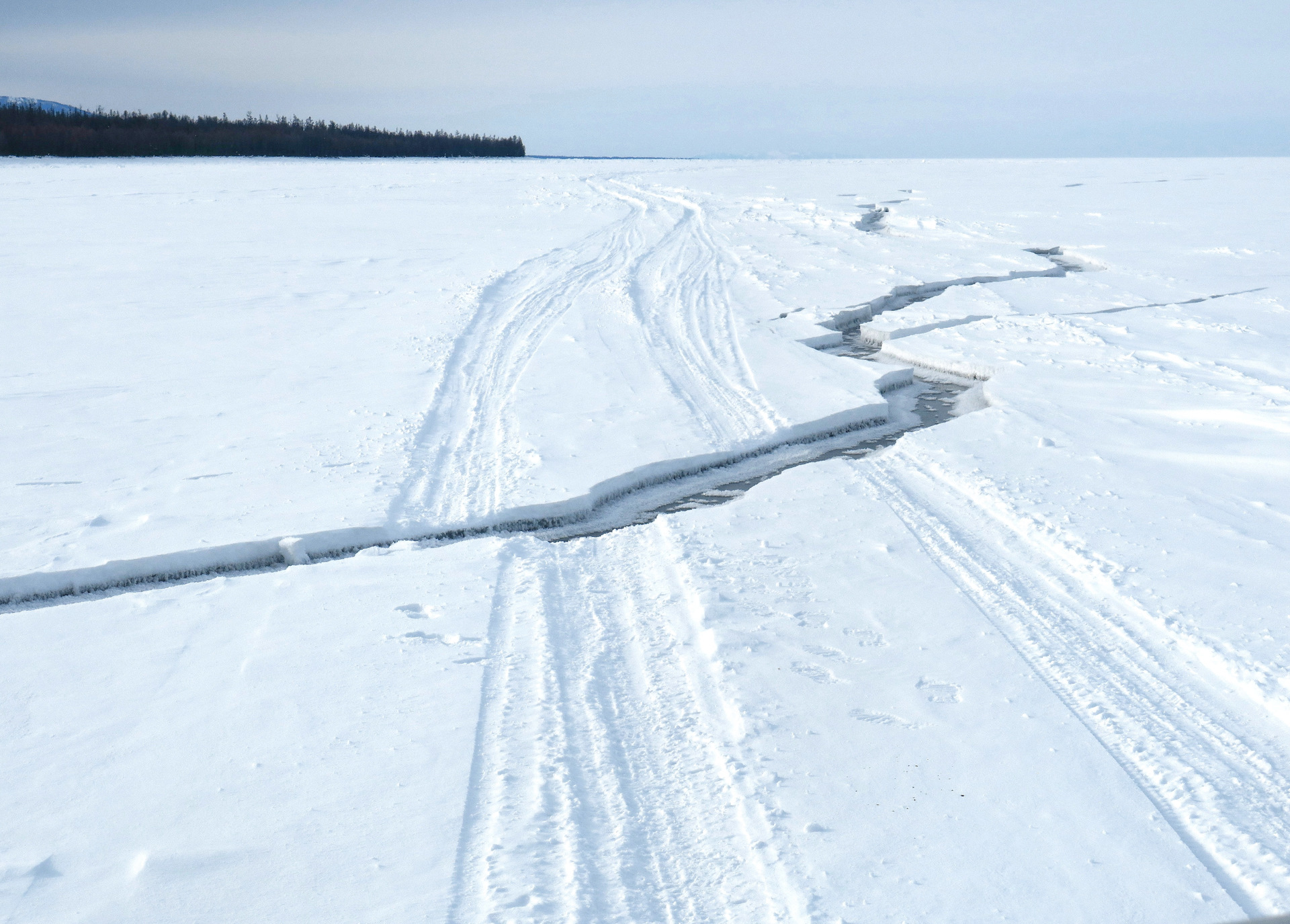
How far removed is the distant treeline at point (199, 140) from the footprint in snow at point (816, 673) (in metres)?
40.0

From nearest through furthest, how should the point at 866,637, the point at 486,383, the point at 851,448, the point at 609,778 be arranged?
1. the point at 609,778
2. the point at 866,637
3. the point at 851,448
4. the point at 486,383

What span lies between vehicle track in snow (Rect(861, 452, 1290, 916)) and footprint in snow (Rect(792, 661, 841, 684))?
0.69 metres

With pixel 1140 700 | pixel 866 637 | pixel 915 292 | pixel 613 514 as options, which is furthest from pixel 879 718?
pixel 915 292

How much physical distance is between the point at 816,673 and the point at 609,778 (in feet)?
3.02

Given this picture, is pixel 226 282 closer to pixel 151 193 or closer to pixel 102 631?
pixel 102 631

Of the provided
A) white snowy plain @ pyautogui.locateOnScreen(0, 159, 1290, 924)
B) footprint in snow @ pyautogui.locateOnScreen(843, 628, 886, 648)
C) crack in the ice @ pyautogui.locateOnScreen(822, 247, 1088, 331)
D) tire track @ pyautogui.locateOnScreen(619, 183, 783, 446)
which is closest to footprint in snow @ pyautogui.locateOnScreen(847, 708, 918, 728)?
white snowy plain @ pyautogui.locateOnScreen(0, 159, 1290, 924)

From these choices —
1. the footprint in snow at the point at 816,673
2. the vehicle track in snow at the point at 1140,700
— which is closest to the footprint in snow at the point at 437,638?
the footprint in snow at the point at 816,673

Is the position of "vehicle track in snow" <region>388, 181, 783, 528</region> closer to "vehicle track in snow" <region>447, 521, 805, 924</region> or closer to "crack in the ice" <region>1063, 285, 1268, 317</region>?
"vehicle track in snow" <region>447, 521, 805, 924</region>

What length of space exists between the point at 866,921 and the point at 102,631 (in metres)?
2.92

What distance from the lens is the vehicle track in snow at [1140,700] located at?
239cm

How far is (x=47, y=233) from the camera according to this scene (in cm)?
1316

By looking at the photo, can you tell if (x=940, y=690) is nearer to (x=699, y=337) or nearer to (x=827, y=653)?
(x=827, y=653)

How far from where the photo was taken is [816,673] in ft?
10.5

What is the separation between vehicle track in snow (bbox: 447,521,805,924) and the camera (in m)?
2.23
